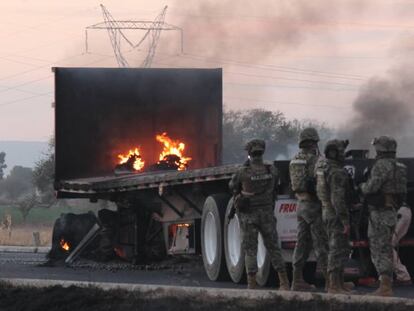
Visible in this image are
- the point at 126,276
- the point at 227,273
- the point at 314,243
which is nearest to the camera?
the point at 314,243

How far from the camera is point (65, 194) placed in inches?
807

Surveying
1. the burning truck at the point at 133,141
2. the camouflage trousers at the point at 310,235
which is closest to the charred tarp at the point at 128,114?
the burning truck at the point at 133,141

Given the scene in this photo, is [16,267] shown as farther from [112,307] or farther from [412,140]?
[412,140]

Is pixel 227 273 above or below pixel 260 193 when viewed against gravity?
below

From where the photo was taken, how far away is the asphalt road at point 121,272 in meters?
15.4

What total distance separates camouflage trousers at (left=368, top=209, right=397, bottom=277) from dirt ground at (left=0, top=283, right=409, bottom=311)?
121 cm

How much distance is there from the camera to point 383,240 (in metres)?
11.3

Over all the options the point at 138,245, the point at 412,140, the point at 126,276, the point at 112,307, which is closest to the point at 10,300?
the point at 112,307

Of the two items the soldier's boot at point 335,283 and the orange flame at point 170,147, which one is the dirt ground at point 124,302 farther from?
the orange flame at point 170,147

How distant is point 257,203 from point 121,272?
18.0 feet

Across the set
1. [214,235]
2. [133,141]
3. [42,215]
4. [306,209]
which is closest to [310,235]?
[306,209]

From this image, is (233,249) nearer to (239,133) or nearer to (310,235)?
(310,235)

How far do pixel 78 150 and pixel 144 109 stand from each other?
1.49m

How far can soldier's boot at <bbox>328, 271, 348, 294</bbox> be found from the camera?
11.6 meters
